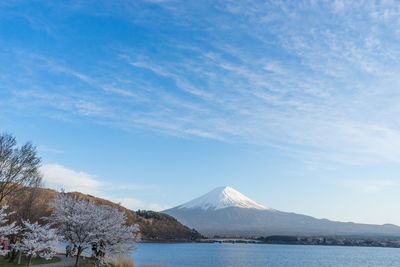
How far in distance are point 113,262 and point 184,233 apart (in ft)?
401

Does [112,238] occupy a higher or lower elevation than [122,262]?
higher

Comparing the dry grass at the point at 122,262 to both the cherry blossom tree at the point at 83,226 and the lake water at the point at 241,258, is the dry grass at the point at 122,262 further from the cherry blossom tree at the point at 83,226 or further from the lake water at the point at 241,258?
the lake water at the point at 241,258

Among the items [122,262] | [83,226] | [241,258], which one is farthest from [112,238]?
[241,258]

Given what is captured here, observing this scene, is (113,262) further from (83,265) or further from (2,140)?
(2,140)

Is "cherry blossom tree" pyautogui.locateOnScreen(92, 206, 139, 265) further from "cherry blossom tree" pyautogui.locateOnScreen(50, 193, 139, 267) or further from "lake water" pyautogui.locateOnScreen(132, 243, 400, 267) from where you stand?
"lake water" pyautogui.locateOnScreen(132, 243, 400, 267)

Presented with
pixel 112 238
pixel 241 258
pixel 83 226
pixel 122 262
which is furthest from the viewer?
pixel 241 258

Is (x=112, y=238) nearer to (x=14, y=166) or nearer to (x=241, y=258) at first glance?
(x=14, y=166)

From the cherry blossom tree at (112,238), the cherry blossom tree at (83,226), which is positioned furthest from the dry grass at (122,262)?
the cherry blossom tree at (83,226)

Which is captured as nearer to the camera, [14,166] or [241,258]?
[14,166]

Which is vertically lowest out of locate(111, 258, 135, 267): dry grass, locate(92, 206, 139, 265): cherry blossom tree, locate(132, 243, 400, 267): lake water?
locate(132, 243, 400, 267): lake water

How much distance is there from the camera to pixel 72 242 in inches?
1080

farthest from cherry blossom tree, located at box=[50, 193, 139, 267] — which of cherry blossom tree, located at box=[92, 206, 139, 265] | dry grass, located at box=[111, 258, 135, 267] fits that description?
dry grass, located at box=[111, 258, 135, 267]

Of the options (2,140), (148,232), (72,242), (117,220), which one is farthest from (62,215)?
(148,232)

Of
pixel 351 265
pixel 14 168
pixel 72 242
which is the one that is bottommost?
pixel 351 265
